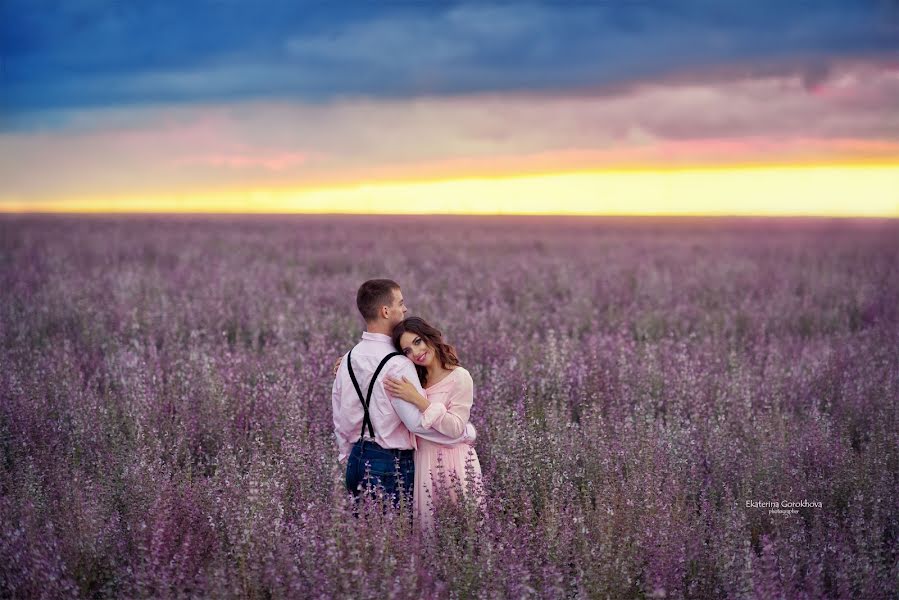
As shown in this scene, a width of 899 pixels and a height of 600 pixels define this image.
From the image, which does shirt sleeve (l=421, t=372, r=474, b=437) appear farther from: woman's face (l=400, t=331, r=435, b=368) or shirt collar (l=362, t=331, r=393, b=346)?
shirt collar (l=362, t=331, r=393, b=346)

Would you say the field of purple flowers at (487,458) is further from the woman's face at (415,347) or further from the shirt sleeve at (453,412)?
the woman's face at (415,347)

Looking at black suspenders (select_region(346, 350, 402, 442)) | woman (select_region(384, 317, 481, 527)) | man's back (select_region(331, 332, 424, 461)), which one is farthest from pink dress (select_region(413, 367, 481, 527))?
black suspenders (select_region(346, 350, 402, 442))

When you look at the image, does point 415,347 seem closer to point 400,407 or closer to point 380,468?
point 400,407

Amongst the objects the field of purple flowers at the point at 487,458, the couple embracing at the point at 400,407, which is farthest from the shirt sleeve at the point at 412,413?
the field of purple flowers at the point at 487,458

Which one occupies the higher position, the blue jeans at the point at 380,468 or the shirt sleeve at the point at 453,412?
the shirt sleeve at the point at 453,412

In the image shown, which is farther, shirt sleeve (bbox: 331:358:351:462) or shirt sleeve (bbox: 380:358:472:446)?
shirt sleeve (bbox: 331:358:351:462)

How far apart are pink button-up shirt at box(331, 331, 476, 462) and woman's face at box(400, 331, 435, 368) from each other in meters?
0.04

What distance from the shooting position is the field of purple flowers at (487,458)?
9.52 feet

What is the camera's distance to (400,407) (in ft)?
10.7

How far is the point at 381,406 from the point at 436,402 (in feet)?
0.81

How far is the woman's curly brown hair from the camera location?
11.0ft

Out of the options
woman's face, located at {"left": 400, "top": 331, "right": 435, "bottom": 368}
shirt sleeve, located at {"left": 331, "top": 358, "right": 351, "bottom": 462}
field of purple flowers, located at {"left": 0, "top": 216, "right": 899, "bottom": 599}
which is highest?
woman's face, located at {"left": 400, "top": 331, "right": 435, "bottom": 368}

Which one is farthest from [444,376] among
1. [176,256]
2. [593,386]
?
[176,256]

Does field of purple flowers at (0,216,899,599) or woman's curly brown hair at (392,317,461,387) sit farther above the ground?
woman's curly brown hair at (392,317,461,387)
